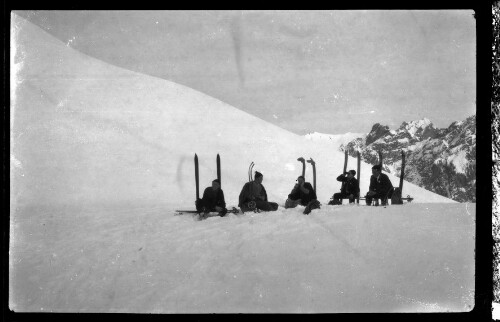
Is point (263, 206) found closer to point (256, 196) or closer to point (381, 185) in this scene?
point (256, 196)

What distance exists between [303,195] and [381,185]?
966 millimetres

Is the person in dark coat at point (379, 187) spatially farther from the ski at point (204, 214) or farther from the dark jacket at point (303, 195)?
the ski at point (204, 214)

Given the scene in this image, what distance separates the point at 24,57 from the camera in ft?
14.3

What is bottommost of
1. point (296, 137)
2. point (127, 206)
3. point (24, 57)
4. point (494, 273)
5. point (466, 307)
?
point (466, 307)

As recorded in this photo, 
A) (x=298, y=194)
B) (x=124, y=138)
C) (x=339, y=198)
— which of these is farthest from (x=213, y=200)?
(x=124, y=138)

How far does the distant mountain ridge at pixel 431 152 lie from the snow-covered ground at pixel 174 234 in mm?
208

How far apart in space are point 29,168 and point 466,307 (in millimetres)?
4723

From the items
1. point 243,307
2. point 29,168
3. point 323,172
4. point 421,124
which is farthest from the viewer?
point 323,172

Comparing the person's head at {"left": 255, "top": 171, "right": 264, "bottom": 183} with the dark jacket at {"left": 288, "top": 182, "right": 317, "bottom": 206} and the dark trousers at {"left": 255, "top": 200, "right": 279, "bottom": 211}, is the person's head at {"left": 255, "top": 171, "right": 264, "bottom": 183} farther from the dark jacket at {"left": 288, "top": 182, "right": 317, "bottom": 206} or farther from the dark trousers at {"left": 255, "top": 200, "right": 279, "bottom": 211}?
the dark jacket at {"left": 288, "top": 182, "right": 317, "bottom": 206}

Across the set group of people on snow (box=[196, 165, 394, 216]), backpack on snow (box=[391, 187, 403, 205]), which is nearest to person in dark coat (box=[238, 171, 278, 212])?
group of people on snow (box=[196, 165, 394, 216])

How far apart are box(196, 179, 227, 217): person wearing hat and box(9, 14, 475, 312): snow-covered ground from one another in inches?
5.1

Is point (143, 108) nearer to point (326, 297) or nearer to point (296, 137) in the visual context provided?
point (296, 137)

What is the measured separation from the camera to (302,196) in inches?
186

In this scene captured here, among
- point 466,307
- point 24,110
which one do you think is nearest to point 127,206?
point 24,110
